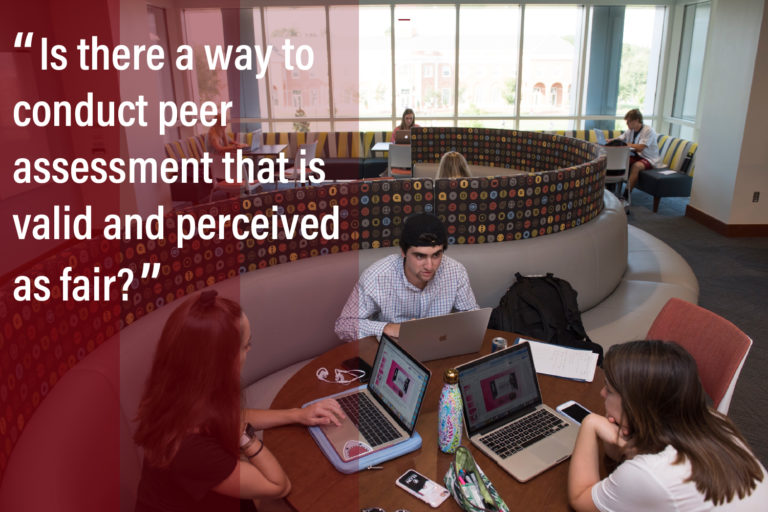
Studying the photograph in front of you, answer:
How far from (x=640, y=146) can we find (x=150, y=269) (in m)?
6.93

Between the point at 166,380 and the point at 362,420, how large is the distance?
66 cm

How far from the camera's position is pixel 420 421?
1834mm

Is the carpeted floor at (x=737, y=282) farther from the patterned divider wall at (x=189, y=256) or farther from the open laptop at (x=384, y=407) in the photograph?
the open laptop at (x=384, y=407)

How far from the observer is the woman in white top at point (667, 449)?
1312 mm

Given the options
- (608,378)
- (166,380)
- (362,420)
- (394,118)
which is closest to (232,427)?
(166,380)

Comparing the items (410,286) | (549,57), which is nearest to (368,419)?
(410,286)

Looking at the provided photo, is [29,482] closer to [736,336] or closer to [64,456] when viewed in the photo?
[64,456]

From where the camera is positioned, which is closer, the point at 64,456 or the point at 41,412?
the point at 64,456

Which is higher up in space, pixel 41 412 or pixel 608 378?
pixel 608 378

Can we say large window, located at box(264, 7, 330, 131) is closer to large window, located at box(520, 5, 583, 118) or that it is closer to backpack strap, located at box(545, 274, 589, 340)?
large window, located at box(520, 5, 583, 118)

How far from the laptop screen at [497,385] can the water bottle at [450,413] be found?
41 millimetres

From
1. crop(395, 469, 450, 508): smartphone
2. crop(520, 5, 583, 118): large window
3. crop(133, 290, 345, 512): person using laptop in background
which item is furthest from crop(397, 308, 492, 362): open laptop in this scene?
crop(520, 5, 583, 118): large window

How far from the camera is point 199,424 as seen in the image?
146cm

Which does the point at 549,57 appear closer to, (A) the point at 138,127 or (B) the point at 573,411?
(A) the point at 138,127
